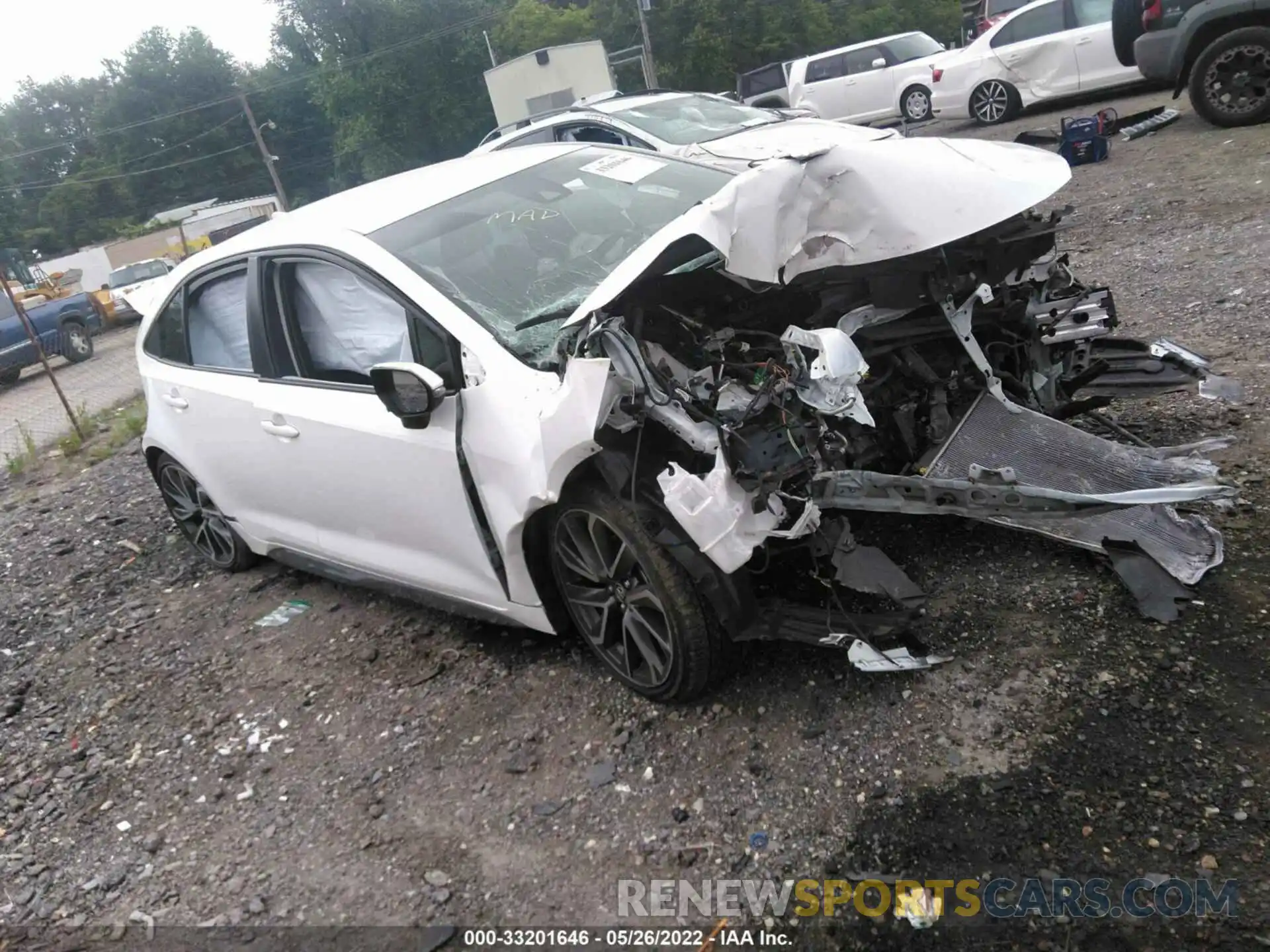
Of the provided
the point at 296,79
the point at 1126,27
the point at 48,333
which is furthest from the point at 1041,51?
the point at 296,79

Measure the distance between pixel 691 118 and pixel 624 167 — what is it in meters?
5.35

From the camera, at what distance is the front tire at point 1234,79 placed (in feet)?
26.9

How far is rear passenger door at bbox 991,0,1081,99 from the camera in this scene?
12.6 m

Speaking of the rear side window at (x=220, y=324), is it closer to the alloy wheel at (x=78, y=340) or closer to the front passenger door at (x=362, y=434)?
the front passenger door at (x=362, y=434)

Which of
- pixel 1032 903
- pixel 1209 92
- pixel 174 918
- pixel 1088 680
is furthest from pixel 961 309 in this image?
pixel 1209 92

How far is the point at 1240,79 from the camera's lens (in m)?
8.49

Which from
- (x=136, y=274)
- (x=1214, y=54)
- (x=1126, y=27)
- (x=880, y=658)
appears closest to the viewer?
(x=880, y=658)

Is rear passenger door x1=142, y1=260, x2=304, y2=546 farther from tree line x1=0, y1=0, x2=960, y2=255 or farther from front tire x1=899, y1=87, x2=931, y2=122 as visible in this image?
tree line x1=0, y1=0, x2=960, y2=255

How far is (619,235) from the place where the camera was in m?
3.61

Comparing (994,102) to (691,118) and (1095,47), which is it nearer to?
(1095,47)

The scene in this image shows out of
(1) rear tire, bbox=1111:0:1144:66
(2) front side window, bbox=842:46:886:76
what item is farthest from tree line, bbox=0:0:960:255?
(1) rear tire, bbox=1111:0:1144:66

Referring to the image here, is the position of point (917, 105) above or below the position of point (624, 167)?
below

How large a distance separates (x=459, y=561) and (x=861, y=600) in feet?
4.60

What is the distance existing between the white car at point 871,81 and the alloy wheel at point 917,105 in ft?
0.04
